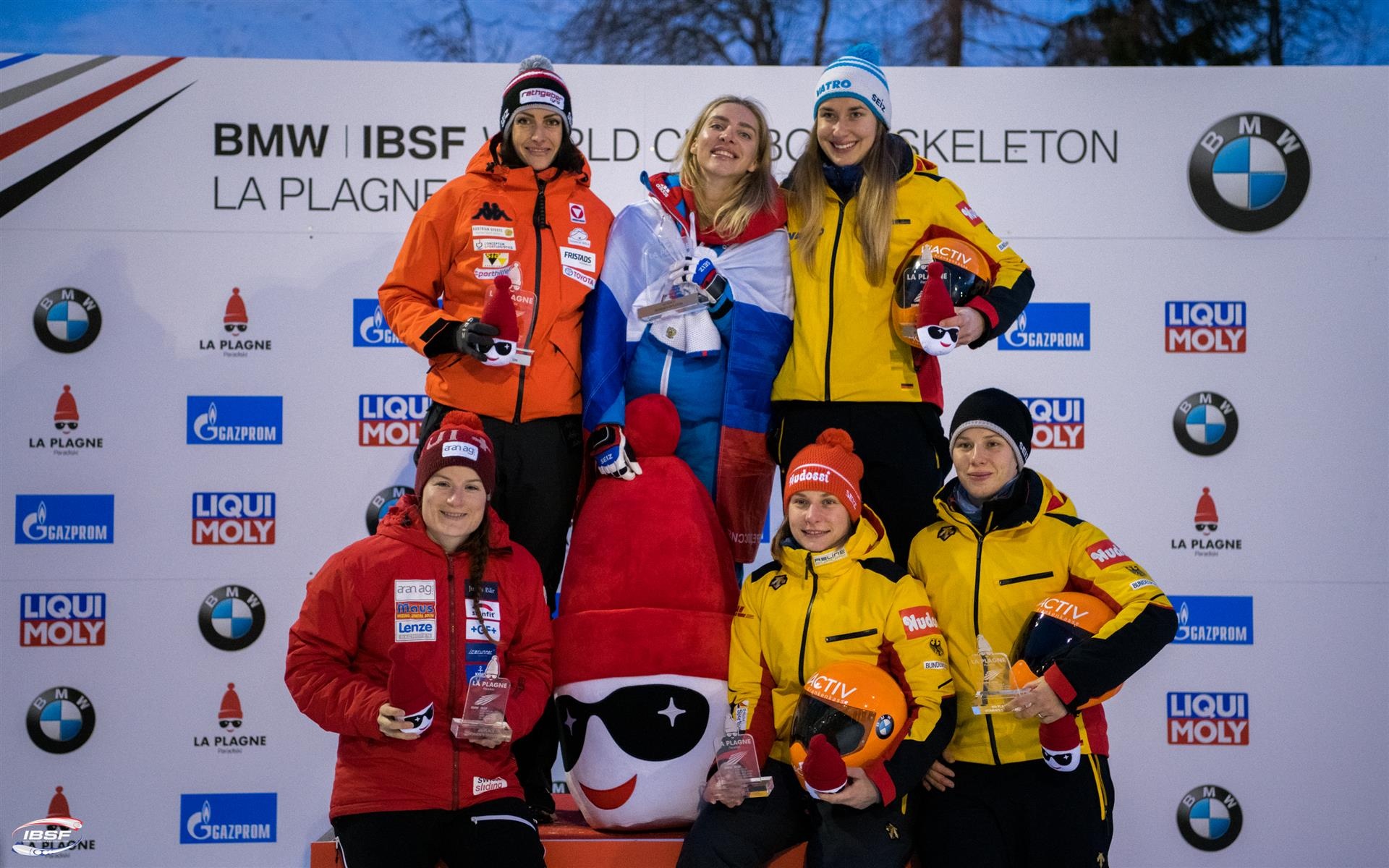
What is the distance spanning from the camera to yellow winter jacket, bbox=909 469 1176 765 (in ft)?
8.54

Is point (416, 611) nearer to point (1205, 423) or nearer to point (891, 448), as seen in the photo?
point (891, 448)

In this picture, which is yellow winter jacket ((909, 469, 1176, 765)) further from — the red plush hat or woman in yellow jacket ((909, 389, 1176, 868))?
the red plush hat

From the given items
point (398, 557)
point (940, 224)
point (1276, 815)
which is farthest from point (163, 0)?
point (1276, 815)

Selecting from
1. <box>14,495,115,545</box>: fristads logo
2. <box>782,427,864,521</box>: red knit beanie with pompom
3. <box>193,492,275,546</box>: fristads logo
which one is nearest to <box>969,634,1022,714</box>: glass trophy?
<box>782,427,864,521</box>: red knit beanie with pompom

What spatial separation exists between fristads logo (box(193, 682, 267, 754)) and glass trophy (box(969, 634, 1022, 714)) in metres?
2.89

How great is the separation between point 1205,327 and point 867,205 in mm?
2066

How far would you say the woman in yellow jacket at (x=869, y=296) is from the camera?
9.61 feet

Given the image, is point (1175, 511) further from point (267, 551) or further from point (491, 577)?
point (267, 551)

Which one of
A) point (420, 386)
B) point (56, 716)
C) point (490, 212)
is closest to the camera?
point (490, 212)

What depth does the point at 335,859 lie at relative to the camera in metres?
2.69

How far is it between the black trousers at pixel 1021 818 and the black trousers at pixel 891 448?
1.96ft

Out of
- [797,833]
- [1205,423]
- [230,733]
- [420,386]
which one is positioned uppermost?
[420,386]

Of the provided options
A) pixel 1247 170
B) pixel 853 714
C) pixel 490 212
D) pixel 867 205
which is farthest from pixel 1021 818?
pixel 1247 170

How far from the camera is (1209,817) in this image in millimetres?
4383
